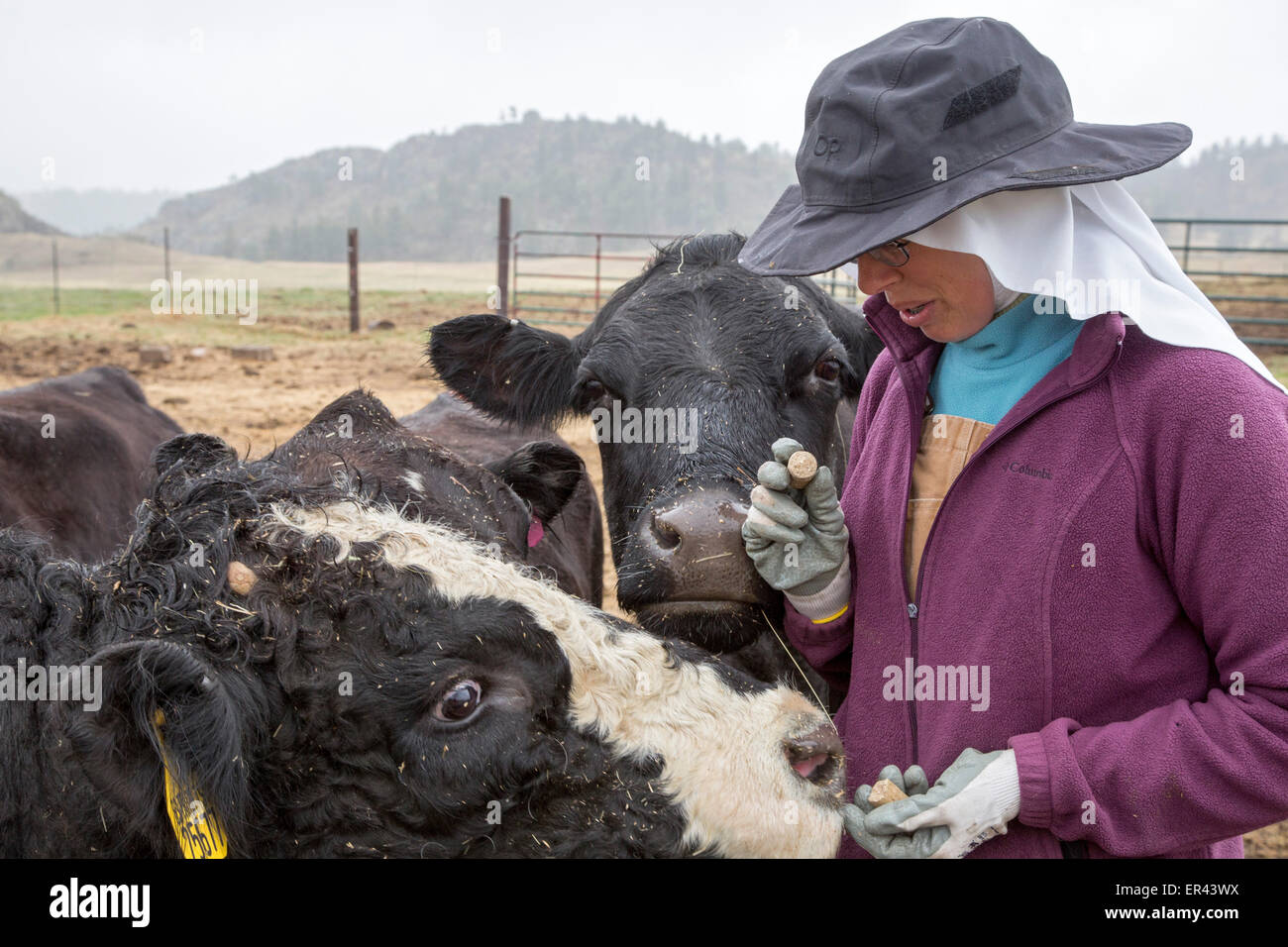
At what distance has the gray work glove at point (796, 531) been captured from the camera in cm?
200

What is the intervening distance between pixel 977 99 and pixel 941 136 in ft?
0.28

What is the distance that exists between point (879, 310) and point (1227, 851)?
4.18 feet

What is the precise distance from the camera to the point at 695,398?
9.91 ft

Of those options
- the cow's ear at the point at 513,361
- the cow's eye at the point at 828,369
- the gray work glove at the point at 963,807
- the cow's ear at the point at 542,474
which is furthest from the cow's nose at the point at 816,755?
the cow's ear at the point at 513,361

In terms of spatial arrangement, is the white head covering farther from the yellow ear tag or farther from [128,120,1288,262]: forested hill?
[128,120,1288,262]: forested hill

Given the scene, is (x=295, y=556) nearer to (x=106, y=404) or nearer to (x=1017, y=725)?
(x=1017, y=725)

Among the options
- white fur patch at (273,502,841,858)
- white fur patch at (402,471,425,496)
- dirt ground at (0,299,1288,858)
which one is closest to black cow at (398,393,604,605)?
dirt ground at (0,299,1288,858)

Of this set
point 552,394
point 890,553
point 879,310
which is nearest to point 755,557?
point 890,553

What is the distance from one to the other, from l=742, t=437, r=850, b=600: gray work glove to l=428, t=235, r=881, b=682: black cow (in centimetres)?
31

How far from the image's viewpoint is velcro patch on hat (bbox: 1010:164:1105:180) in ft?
5.21

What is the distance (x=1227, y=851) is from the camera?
195 centimetres

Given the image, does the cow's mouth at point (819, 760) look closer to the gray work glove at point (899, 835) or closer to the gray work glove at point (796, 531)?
the gray work glove at point (899, 835)

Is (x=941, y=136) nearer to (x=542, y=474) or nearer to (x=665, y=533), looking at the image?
(x=665, y=533)

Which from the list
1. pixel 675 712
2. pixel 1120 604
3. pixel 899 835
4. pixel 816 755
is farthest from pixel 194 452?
pixel 1120 604
